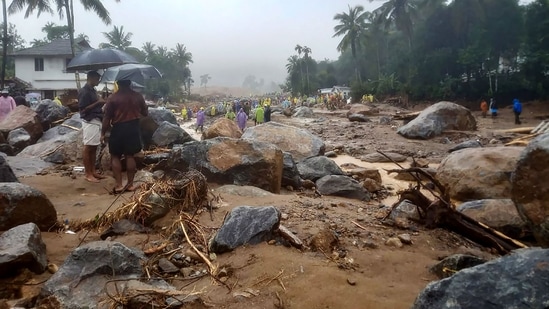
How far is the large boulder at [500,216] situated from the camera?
395cm

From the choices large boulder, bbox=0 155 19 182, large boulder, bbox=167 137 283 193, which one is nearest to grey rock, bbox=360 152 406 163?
large boulder, bbox=167 137 283 193

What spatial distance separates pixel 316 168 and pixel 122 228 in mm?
3863

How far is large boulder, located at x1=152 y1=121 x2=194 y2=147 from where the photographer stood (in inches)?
274

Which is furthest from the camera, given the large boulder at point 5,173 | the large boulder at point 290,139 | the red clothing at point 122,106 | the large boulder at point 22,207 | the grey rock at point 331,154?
the grey rock at point 331,154

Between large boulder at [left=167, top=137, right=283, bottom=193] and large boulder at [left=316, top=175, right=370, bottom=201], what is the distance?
0.73 meters

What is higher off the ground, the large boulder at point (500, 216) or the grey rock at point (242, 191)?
the grey rock at point (242, 191)

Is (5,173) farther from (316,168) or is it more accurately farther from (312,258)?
(316,168)


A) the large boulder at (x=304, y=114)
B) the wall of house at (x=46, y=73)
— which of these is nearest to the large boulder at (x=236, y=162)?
the large boulder at (x=304, y=114)

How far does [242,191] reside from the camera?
4.64m

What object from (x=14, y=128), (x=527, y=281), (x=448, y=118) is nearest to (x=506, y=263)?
(x=527, y=281)

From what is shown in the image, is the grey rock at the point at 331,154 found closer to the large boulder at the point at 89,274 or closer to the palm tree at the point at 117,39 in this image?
the large boulder at the point at 89,274

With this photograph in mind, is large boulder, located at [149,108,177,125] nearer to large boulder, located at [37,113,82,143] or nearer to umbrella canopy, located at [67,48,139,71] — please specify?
umbrella canopy, located at [67,48,139,71]

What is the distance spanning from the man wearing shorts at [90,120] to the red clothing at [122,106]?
61cm

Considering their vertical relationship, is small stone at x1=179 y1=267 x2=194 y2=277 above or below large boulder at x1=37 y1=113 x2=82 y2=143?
below
